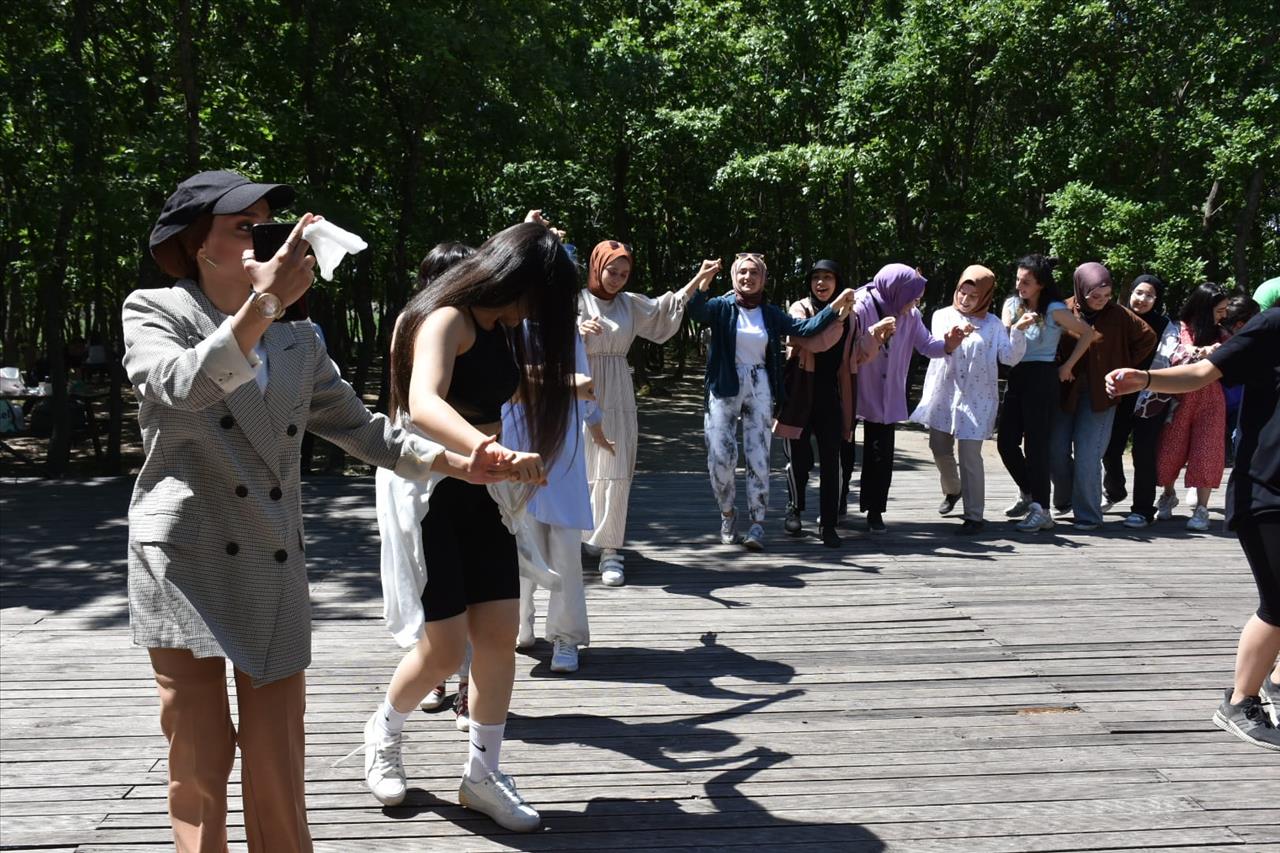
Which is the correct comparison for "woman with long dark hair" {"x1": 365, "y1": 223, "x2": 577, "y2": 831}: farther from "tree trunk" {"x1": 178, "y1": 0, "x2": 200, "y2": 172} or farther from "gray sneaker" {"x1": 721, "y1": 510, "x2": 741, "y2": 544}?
"tree trunk" {"x1": 178, "y1": 0, "x2": 200, "y2": 172}

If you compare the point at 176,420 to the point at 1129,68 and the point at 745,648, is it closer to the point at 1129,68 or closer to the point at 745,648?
the point at 745,648

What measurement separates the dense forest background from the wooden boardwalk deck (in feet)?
20.4

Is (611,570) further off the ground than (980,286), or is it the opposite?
(980,286)

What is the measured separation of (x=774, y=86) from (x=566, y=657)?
18721mm

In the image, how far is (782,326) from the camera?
7840 mm

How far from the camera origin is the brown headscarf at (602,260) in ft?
21.8

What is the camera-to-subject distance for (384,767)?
12.7 ft

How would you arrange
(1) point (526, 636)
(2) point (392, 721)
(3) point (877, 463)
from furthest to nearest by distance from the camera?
1. (3) point (877, 463)
2. (1) point (526, 636)
3. (2) point (392, 721)

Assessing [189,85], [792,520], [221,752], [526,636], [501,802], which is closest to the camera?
[221,752]

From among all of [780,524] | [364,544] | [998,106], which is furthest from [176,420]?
[998,106]

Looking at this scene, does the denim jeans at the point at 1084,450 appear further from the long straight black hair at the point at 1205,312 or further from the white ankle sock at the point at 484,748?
the white ankle sock at the point at 484,748

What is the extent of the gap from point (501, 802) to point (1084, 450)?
6.39 metres

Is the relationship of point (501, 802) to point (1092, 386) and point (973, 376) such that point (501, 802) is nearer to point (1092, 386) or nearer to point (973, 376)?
point (973, 376)

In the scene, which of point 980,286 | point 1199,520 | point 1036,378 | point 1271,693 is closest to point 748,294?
point 980,286
